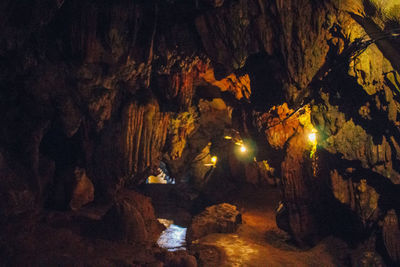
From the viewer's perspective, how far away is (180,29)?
6.95m

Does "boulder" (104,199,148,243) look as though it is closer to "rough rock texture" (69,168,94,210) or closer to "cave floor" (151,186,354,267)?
"rough rock texture" (69,168,94,210)

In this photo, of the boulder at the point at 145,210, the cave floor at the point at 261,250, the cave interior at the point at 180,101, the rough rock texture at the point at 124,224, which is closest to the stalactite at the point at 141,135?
the cave interior at the point at 180,101

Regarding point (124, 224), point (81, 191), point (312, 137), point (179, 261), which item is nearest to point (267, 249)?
point (179, 261)

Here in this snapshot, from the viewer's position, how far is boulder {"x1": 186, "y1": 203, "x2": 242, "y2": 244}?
8750mm

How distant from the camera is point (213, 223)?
920 centimetres

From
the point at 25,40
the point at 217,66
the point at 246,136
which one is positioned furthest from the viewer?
the point at 246,136

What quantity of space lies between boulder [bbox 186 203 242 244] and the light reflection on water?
338 mm

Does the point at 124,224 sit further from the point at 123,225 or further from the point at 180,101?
the point at 180,101

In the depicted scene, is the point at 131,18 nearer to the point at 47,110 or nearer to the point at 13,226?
the point at 47,110

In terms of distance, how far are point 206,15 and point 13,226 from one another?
7.05 m

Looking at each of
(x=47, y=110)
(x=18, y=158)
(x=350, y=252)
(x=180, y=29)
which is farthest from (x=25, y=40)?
(x=350, y=252)

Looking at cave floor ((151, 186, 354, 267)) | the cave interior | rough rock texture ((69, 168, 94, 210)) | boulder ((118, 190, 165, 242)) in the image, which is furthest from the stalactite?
cave floor ((151, 186, 354, 267))

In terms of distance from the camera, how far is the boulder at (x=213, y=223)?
8.75m

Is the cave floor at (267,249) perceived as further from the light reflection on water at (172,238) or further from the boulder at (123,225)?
the boulder at (123,225)
